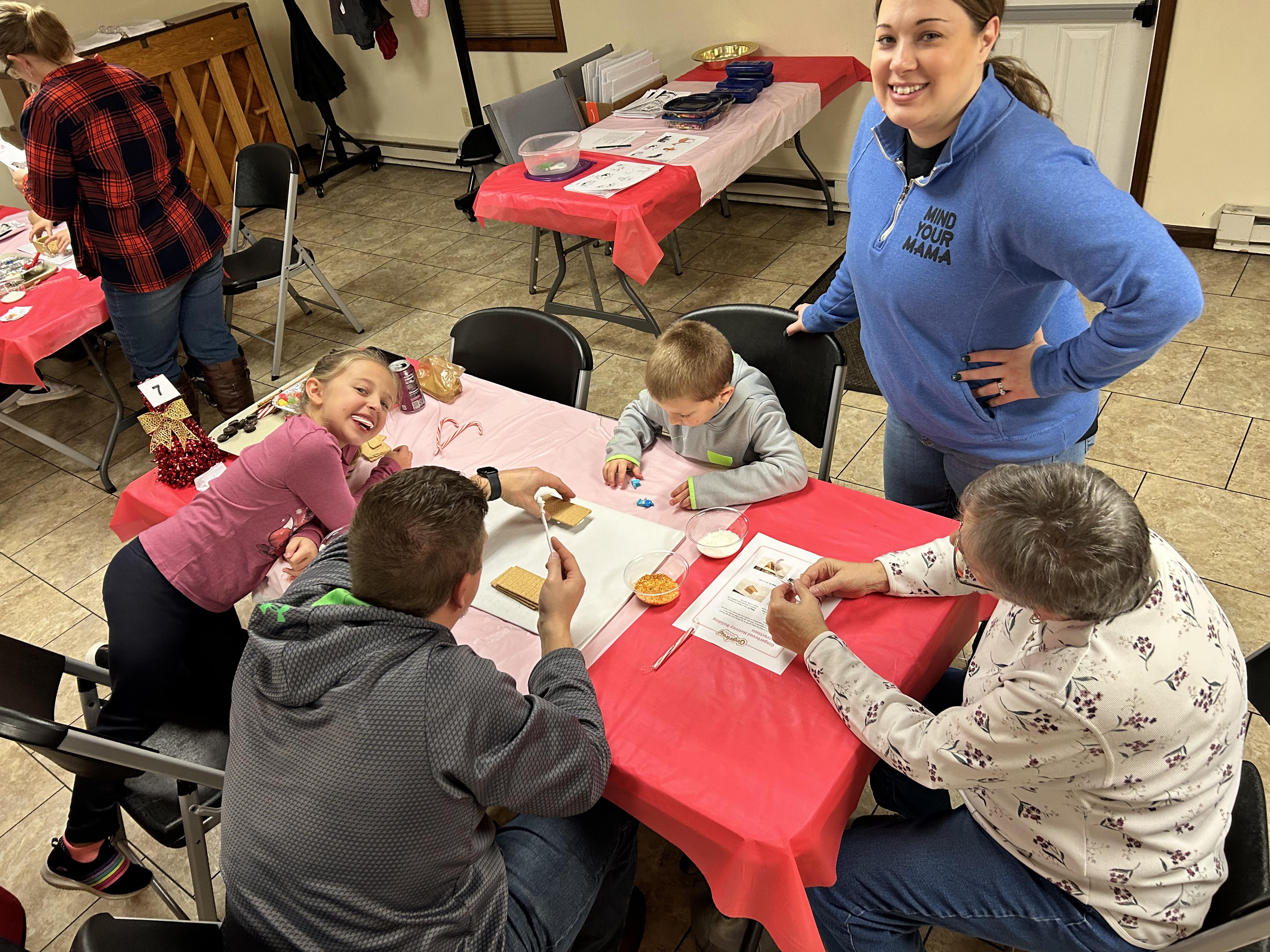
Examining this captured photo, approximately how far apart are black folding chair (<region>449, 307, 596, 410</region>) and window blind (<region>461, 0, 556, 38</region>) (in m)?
3.97

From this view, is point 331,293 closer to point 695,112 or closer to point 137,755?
point 695,112

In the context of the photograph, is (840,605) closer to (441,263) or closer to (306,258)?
(306,258)

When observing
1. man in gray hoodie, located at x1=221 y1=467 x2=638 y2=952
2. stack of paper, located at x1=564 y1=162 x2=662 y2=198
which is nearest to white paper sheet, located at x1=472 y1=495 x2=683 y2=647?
man in gray hoodie, located at x1=221 y1=467 x2=638 y2=952

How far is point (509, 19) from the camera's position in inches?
234

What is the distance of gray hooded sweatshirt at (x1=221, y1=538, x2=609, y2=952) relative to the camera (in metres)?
1.19

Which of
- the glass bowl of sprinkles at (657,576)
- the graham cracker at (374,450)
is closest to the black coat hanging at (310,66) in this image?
the graham cracker at (374,450)

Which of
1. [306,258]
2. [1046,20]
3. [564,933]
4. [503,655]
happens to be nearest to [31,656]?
[503,655]

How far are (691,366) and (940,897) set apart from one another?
1.08 metres

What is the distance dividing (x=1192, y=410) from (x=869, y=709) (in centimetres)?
265

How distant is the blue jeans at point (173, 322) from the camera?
348cm

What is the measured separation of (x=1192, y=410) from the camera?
3223mm

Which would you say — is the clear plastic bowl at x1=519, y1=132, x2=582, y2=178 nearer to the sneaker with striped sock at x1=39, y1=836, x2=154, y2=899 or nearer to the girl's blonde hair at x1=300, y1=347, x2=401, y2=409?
the girl's blonde hair at x1=300, y1=347, x2=401, y2=409

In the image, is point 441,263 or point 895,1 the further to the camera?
point 441,263

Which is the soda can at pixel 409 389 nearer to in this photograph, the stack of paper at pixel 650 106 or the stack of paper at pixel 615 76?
the stack of paper at pixel 650 106
